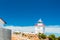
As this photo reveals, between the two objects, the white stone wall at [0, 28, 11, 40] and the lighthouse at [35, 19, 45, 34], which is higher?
the lighthouse at [35, 19, 45, 34]

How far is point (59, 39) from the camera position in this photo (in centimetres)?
4247

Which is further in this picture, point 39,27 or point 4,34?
point 39,27

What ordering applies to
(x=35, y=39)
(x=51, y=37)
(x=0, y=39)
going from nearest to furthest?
(x=0, y=39), (x=35, y=39), (x=51, y=37)

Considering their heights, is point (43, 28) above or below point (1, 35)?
above

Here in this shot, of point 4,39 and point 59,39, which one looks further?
point 59,39

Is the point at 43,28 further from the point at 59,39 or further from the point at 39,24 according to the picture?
the point at 59,39

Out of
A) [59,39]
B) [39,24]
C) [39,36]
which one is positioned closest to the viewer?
[39,36]

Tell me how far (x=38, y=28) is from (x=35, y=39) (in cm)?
3503

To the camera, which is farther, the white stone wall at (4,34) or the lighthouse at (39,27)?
the lighthouse at (39,27)

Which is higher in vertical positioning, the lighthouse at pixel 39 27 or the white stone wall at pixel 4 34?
the lighthouse at pixel 39 27

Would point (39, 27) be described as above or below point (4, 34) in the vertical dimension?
above

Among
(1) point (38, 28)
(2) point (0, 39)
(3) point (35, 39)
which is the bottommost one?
(2) point (0, 39)

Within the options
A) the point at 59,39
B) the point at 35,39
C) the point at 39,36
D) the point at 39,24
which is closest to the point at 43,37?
the point at 39,36

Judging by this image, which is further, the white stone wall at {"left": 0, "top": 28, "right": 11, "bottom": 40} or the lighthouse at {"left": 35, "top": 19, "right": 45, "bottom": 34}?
the lighthouse at {"left": 35, "top": 19, "right": 45, "bottom": 34}
